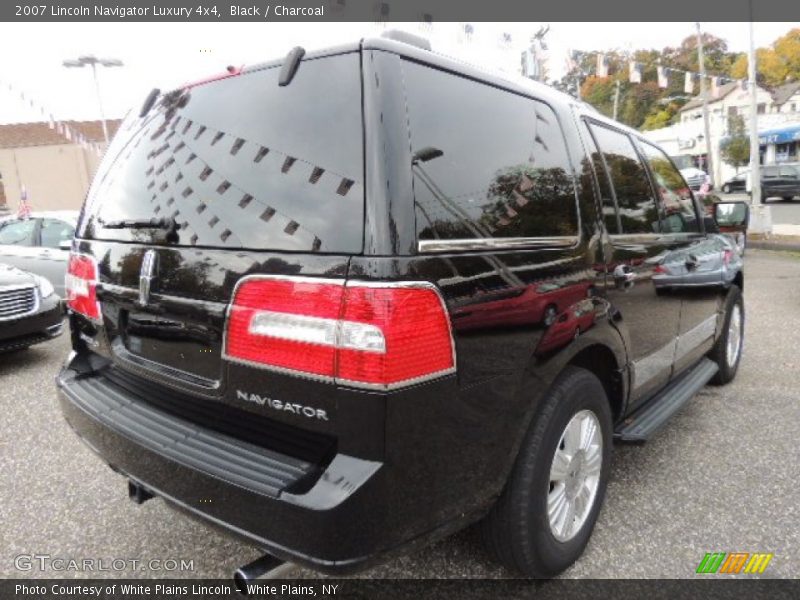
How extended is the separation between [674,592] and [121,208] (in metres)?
2.55

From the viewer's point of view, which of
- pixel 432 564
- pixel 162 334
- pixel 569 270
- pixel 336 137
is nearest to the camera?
pixel 336 137

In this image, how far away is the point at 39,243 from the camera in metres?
7.85

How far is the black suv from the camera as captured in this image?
1.54 m

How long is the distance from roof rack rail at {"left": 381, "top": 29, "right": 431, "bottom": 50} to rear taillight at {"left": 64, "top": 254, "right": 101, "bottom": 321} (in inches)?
55.9

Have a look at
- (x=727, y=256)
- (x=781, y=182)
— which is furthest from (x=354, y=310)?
Result: (x=781, y=182)

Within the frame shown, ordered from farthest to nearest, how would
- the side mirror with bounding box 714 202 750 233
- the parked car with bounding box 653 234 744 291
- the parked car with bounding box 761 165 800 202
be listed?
1. the parked car with bounding box 761 165 800 202
2. the side mirror with bounding box 714 202 750 233
3. the parked car with bounding box 653 234 744 291

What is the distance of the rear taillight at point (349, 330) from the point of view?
1.50 metres

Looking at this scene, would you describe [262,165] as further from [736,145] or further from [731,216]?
[736,145]

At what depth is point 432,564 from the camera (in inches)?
91.0

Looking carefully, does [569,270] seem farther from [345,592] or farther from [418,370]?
[345,592]

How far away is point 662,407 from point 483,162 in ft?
6.19

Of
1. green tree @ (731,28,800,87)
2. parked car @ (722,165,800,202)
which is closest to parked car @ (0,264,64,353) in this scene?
parked car @ (722,165,800,202)

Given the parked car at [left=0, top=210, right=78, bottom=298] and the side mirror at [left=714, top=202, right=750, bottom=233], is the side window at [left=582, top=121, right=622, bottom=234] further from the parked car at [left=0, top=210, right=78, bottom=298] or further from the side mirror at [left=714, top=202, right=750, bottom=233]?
the parked car at [left=0, top=210, right=78, bottom=298]

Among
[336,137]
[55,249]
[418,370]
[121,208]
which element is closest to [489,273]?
[418,370]
